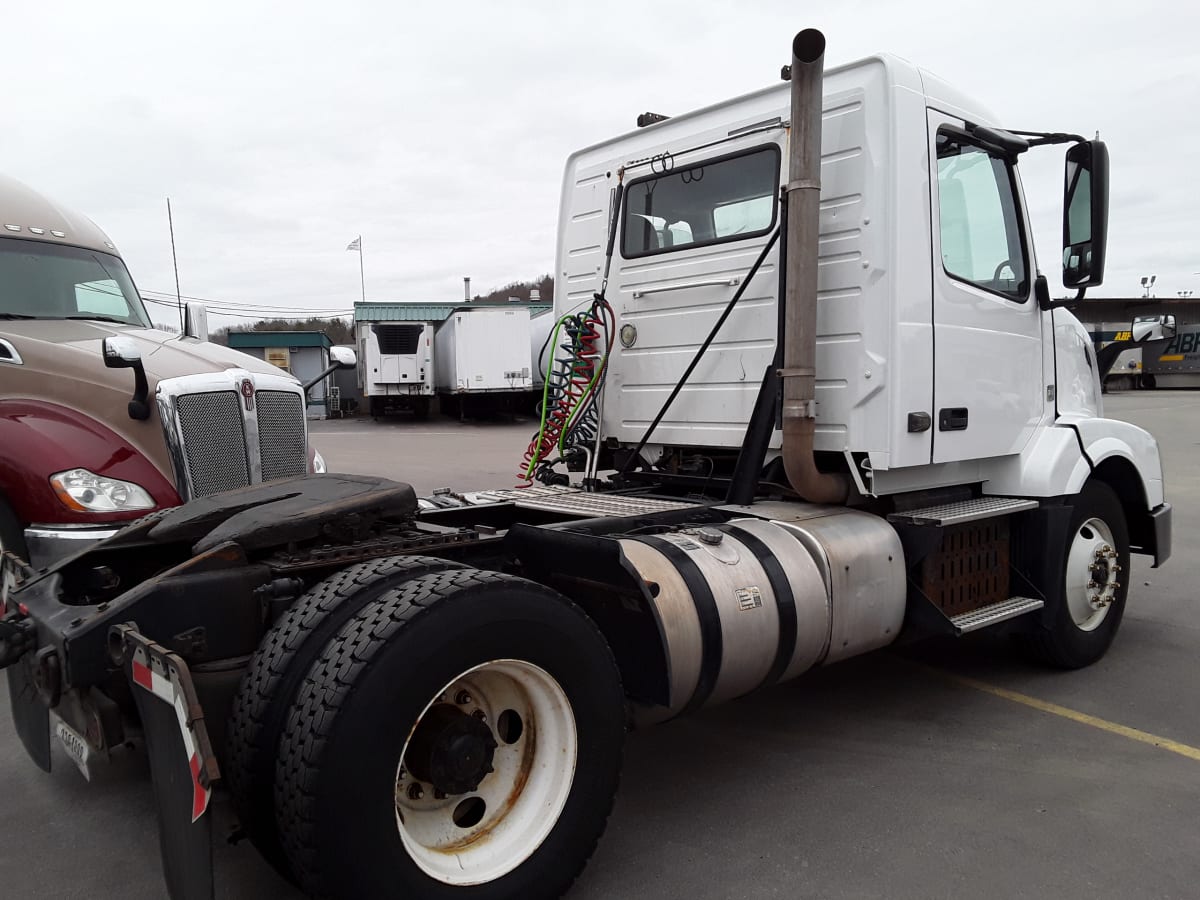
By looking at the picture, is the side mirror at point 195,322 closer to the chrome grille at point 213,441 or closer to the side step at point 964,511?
the chrome grille at point 213,441

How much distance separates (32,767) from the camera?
388cm

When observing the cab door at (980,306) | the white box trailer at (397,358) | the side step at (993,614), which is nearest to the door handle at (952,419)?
the cab door at (980,306)

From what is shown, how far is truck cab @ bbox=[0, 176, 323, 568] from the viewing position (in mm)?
A: 4582

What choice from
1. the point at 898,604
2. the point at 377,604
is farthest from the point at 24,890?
the point at 898,604

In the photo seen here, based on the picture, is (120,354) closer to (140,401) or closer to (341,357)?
(140,401)

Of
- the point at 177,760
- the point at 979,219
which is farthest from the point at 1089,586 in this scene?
the point at 177,760

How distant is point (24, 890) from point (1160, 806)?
405 cm

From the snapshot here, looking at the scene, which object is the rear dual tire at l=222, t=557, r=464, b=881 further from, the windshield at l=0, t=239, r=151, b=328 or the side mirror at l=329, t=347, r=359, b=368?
the windshield at l=0, t=239, r=151, b=328

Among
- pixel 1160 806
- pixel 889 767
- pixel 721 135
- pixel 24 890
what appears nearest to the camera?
pixel 24 890

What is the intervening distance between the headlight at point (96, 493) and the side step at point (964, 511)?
388 centimetres

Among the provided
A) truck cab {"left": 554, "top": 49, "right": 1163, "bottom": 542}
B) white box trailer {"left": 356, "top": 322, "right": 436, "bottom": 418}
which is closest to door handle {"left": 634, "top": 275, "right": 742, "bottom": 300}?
truck cab {"left": 554, "top": 49, "right": 1163, "bottom": 542}

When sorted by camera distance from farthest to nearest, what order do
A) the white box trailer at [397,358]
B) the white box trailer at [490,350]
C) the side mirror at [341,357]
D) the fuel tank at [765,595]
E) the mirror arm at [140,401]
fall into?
the white box trailer at [397,358]
the white box trailer at [490,350]
the side mirror at [341,357]
the mirror arm at [140,401]
the fuel tank at [765,595]

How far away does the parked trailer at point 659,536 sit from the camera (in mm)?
2377

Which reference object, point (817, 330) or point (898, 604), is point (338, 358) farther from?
point (898, 604)
